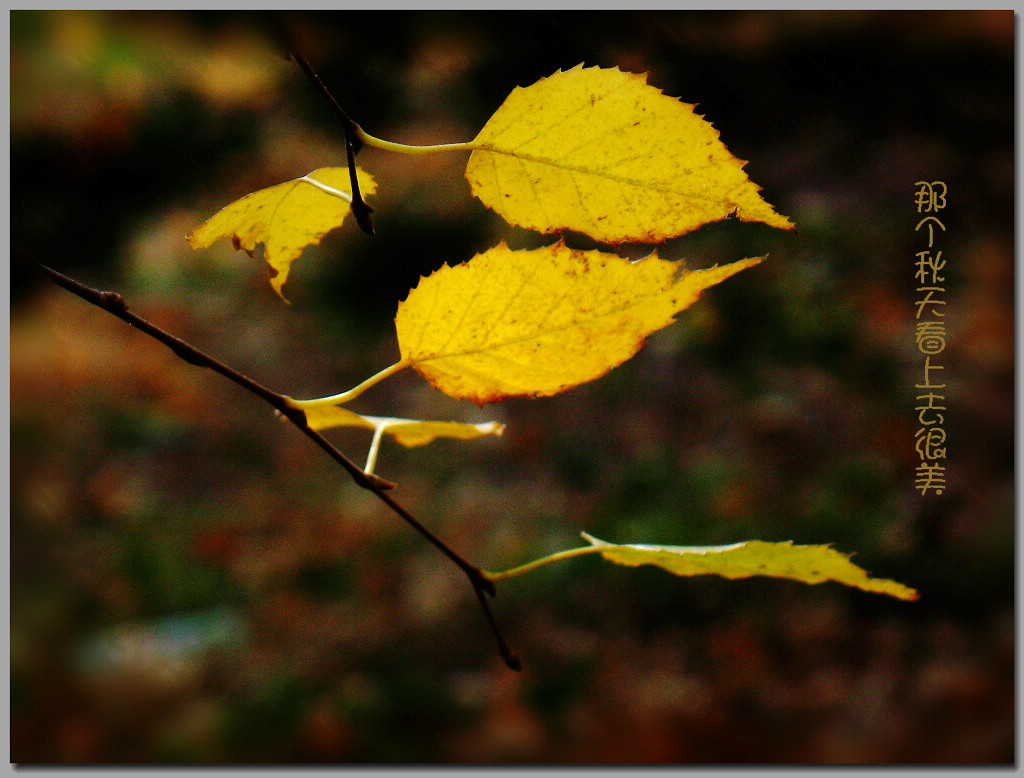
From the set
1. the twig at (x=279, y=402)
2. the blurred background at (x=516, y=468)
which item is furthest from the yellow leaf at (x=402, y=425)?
the blurred background at (x=516, y=468)

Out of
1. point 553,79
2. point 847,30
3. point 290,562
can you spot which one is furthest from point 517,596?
point 553,79

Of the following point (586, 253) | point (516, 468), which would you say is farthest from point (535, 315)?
point (516, 468)

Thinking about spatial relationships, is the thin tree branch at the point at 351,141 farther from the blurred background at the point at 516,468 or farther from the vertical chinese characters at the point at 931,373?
the vertical chinese characters at the point at 931,373

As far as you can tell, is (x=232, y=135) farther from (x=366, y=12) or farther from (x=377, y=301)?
(x=366, y=12)

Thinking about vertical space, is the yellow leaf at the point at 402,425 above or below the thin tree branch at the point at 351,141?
below

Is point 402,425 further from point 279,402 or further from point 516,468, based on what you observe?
point 516,468

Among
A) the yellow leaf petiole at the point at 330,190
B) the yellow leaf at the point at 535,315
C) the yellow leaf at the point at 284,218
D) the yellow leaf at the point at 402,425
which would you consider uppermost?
the yellow leaf petiole at the point at 330,190

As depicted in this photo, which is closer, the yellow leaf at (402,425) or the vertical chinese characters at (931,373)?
the yellow leaf at (402,425)
